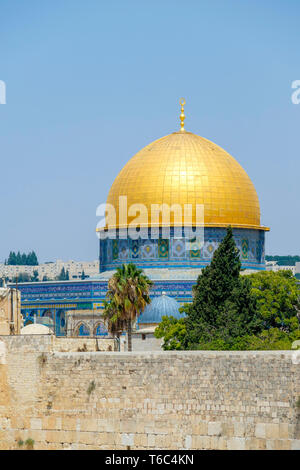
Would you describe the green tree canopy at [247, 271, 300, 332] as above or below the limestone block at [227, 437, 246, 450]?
above

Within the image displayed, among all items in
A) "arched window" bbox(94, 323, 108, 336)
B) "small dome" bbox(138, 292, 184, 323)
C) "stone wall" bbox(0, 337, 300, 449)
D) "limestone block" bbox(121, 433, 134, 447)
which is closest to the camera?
"stone wall" bbox(0, 337, 300, 449)

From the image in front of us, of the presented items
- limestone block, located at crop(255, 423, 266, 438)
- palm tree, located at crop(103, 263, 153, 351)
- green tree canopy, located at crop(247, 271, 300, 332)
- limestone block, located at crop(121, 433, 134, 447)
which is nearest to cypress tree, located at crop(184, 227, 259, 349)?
palm tree, located at crop(103, 263, 153, 351)

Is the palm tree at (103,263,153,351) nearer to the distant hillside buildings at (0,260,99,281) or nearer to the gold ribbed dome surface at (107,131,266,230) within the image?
the gold ribbed dome surface at (107,131,266,230)

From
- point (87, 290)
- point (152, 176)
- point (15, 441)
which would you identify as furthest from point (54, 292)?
point (15, 441)

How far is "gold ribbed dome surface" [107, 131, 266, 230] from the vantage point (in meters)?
49.6

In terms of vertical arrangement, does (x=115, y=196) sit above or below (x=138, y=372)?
above

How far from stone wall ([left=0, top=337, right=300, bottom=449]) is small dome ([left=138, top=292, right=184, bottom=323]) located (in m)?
18.2

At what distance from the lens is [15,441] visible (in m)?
22.3

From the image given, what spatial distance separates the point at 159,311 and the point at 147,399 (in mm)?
20051

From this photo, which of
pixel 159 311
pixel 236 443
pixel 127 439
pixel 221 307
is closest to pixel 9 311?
pixel 221 307

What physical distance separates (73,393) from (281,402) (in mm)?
3972

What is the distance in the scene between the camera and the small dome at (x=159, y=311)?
40844mm
